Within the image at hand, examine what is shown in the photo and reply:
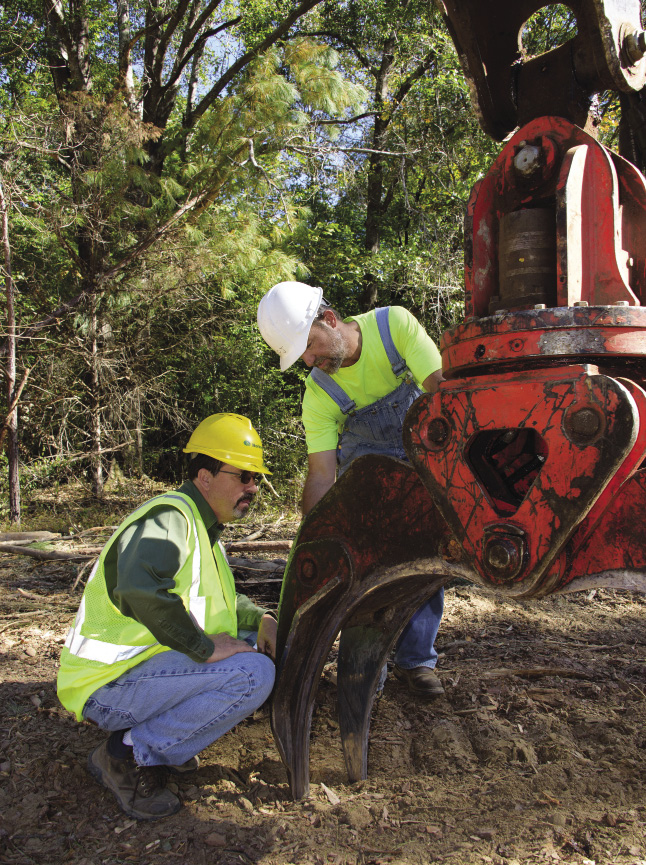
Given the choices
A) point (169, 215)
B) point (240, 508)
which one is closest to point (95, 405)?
point (169, 215)

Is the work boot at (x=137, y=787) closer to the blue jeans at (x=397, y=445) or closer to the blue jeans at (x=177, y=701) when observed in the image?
the blue jeans at (x=177, y=701)

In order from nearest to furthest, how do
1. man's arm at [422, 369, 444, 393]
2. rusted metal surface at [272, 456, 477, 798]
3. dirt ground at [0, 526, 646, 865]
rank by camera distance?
rusted metal surface at [272, 456, 477, 798], dirt ground at [0, 526, 646, 865], man's arm at [422, 369, 444, 393]

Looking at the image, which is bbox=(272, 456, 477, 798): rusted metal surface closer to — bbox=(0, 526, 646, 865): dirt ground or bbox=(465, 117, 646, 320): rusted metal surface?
bbox=(0, 526, 646, 865): dirt ground

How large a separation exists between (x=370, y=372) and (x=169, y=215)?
7.88 m

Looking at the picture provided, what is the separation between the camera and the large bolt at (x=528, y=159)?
156 centimetres

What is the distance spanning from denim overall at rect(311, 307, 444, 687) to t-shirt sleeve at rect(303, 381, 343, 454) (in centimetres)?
5

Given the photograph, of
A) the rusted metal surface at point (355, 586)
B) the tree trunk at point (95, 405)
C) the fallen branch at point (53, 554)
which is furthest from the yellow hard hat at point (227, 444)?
the tree trunk at point (95, 405)

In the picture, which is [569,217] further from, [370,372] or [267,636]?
[267,636]

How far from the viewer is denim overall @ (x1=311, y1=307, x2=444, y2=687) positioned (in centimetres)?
314

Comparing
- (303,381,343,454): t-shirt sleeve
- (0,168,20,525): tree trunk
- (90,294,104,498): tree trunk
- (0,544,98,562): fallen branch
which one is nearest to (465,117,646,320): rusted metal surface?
(303,381,343,454): t-shirt sleeve

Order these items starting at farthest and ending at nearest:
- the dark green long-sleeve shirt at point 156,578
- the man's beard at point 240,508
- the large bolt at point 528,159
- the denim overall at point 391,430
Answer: the denim overall at point 391,430 → the man's beard at point 240,508 → the dark green long-sleeve shirt at point 156,578 → the large bolt at point 528,159

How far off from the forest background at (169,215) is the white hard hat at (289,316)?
6.12m

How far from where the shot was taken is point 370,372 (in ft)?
10.4

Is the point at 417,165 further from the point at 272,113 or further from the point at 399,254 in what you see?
the point at 272,113
